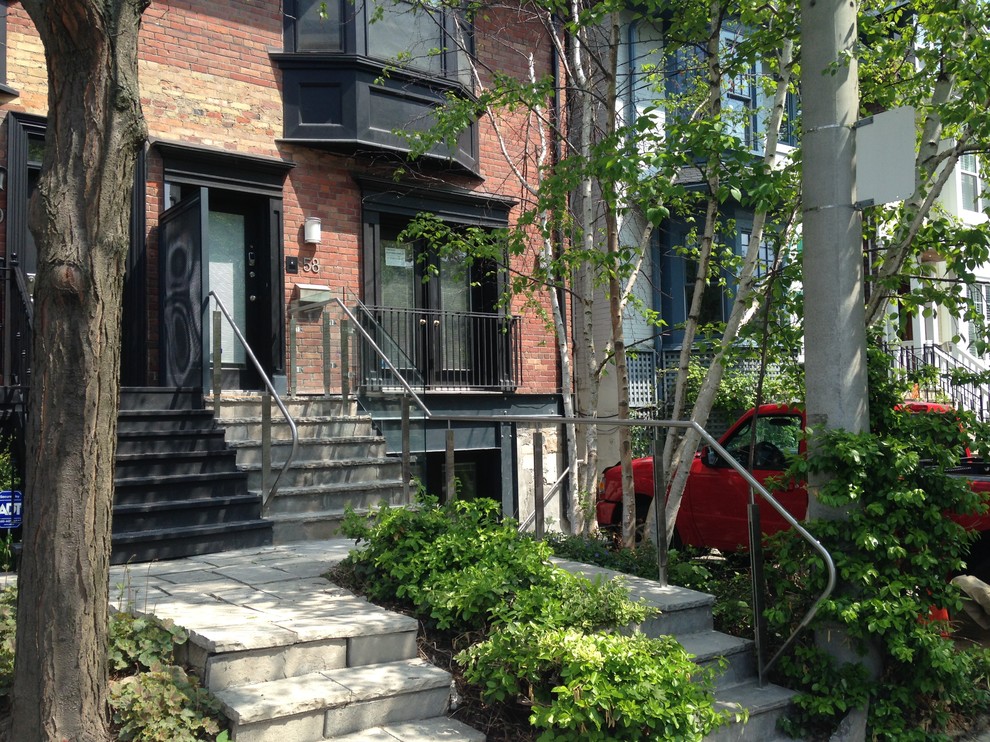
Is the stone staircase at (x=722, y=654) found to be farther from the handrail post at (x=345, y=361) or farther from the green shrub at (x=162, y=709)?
the handrail post at (x=345, y=361)

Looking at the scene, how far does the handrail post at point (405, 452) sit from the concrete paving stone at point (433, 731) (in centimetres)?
400

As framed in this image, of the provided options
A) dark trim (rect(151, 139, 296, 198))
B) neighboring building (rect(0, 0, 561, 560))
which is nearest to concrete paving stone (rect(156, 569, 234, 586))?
neighboring building (rect(0, 0, 561, 560))

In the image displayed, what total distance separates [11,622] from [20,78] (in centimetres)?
690

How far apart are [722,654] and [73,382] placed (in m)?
3.81

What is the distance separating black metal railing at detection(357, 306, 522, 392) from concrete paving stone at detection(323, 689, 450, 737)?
6860 mm

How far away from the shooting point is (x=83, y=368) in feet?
12.7

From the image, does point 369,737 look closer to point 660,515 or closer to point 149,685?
point 149,685

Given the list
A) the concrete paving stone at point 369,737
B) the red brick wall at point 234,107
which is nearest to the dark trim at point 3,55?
the red brick wall at point 234,107

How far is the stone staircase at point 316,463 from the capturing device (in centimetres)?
811

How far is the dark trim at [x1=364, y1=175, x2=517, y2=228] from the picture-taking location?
11875mm

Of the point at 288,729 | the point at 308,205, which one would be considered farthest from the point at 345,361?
the point at 288,729

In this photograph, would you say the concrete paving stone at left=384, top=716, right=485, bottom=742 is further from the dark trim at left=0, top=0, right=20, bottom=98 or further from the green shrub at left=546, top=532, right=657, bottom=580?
the dark trim at left=0, top=0, right=20, bottom=98

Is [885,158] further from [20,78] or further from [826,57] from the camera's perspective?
[20,78]

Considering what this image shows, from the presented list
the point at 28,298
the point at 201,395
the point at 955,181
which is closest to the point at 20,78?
the point at 28,298
